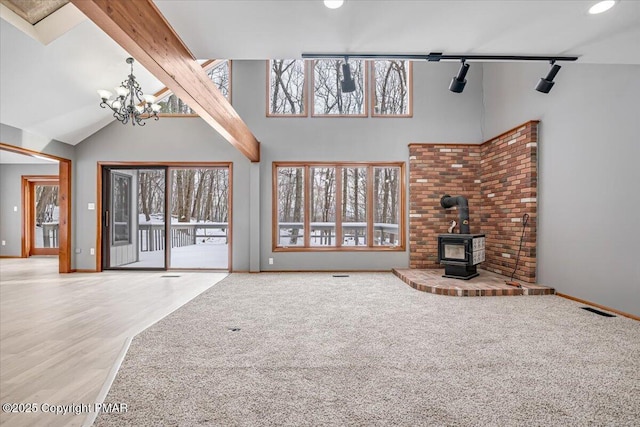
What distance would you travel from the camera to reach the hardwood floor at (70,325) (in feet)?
6.29

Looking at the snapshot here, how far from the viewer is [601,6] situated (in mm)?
1998

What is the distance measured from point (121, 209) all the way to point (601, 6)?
25.3 feet

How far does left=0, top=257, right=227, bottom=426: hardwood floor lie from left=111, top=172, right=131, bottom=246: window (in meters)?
0.98

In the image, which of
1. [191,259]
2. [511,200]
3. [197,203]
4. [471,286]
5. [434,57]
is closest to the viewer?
[434,57]

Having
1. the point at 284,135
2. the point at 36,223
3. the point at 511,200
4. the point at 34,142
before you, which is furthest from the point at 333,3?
the point at 36,223

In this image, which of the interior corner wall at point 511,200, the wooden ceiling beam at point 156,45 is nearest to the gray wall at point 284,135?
the interior corner wall at point 511,200

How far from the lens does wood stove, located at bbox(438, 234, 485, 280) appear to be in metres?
4.88

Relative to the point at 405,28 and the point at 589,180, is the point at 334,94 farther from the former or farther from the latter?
the point at 589,180

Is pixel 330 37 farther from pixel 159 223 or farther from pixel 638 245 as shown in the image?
pixel 159 223

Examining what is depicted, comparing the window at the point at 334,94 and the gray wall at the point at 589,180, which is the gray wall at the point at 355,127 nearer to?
the window at the point at 334,94

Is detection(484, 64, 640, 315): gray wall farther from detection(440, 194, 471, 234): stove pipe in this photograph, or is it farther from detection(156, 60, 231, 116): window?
detection(156, 60, 231, 116): window

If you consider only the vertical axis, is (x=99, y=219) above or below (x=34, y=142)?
below

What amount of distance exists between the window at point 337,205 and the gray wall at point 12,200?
678cm

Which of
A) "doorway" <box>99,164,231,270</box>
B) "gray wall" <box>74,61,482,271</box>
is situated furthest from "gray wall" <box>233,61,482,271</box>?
"doorway" <box>99,164,231,270</box>
